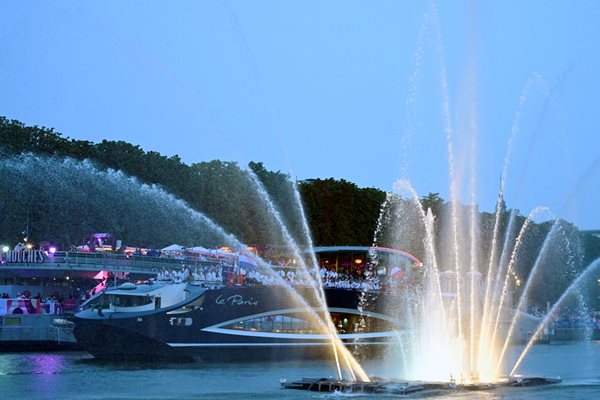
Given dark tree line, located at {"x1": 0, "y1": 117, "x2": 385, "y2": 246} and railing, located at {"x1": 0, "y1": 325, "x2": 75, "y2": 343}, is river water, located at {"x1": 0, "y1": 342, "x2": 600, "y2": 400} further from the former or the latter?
dark tree line, located at {"x1": 0, "y1": 117, "x2": 385, "y2": 246}

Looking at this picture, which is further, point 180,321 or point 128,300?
point 128,300

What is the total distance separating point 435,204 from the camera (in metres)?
136

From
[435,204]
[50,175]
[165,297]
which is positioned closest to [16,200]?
[50,175]

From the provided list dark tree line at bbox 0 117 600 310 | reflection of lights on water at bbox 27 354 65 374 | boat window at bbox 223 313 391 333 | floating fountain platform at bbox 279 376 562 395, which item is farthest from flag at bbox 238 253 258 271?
floating fountain platform at bbox 279 376 562 395

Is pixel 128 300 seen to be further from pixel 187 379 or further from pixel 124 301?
pixel 187 379

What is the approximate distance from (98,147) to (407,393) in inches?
2560

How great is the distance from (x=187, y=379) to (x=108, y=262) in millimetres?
32636

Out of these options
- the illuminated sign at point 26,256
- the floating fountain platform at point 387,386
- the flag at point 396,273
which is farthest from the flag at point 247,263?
the floating fountain platform at point 387,386

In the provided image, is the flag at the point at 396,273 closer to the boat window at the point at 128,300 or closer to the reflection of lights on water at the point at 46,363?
the boat window at the point at 128,300

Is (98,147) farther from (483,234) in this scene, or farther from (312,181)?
(483,234)

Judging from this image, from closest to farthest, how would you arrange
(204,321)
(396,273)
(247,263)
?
(204,321) → (247,263) → (396,273)

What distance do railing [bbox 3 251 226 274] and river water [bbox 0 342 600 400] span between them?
44.4ft

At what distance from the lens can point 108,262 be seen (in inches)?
3413

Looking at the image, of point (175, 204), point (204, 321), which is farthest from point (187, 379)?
point (175, 204)
